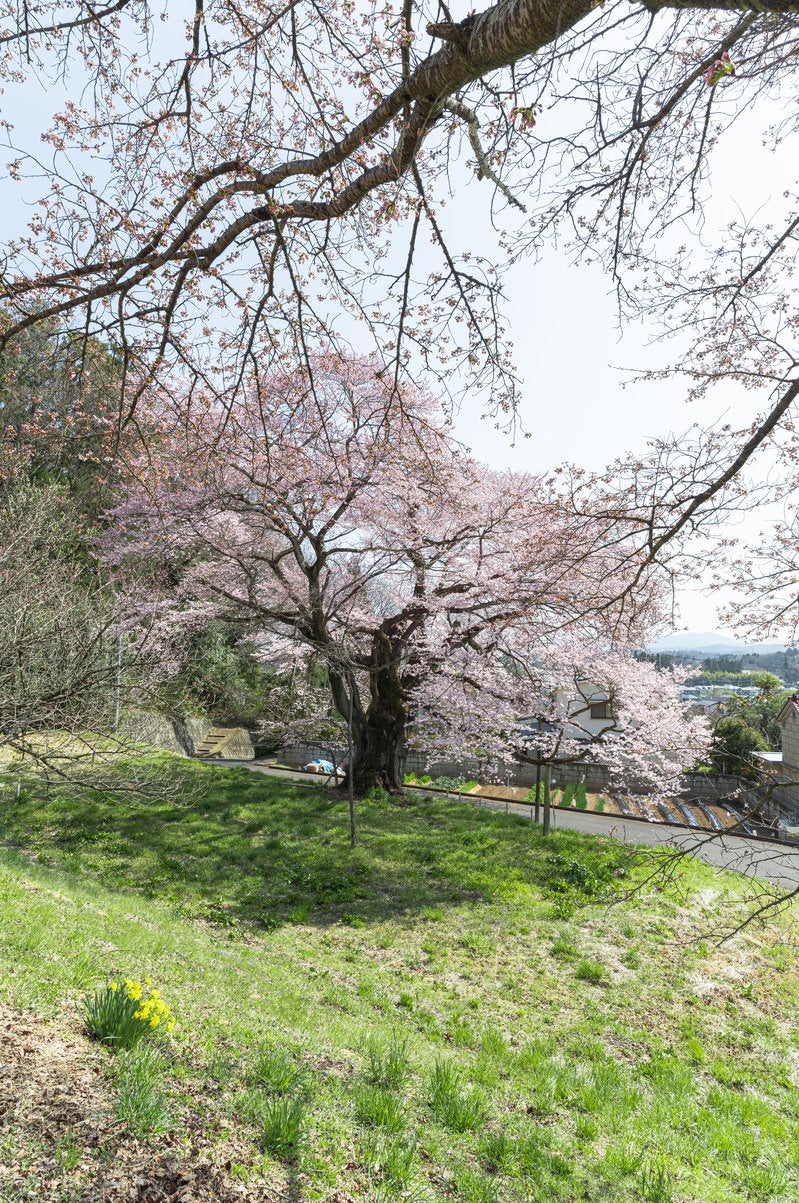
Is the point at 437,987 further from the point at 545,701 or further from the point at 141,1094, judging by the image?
the point at 545,701

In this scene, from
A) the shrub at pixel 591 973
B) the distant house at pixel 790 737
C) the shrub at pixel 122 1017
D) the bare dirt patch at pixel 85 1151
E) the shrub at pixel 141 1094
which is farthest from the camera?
the distant house at pixel 790 737

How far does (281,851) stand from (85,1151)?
7.21 meters

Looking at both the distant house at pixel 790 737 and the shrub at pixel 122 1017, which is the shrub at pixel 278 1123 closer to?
the shrub at pixel 122 1017

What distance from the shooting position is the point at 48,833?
9422mm

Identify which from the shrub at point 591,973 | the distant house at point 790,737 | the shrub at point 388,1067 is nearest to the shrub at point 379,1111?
the shrub at point 388,1067

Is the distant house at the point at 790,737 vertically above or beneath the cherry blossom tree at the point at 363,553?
beneath

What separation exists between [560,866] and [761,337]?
7347 millimetres

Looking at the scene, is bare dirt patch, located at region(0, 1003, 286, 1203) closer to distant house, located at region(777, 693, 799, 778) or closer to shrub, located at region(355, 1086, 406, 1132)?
shrub, located at region(355, 1086, 406, 1132)

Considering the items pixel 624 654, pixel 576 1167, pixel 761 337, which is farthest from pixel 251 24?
pixel 624 654

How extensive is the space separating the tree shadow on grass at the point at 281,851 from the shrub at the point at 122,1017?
4075mm

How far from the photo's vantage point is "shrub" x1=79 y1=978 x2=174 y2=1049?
2811mm

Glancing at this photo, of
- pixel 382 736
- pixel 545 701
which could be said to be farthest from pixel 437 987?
pixel 382 736

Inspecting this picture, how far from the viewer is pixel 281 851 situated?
9172 mm

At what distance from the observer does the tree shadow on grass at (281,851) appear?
757 cm
